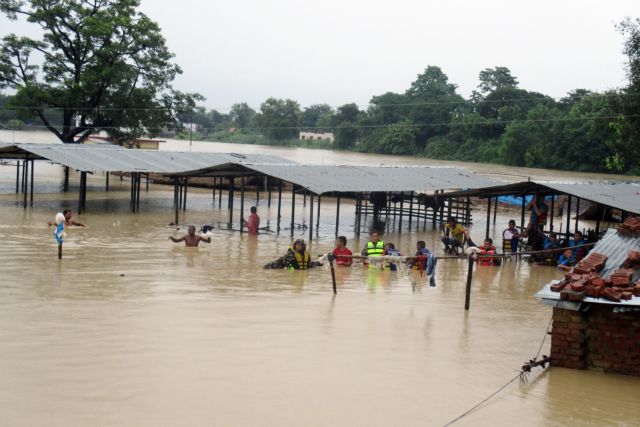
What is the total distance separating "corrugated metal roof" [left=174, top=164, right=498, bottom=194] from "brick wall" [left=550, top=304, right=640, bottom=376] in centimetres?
1175

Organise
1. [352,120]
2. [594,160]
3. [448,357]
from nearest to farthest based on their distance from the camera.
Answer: [448,357] → [594,160] → [352,120]

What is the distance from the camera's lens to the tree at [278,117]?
65.9 meters

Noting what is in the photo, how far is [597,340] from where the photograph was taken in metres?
7.98

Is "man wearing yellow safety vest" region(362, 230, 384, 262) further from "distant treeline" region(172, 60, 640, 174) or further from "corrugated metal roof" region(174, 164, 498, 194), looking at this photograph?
"distant treeline" region(172, 60, 640, 174)

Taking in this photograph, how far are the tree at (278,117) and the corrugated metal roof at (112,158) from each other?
115 ft

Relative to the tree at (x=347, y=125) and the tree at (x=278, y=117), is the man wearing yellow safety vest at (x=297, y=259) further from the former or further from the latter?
the tree at (x=278, y=117)

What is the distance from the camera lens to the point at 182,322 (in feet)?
32.3

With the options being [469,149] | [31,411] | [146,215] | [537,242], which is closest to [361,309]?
[31,411]

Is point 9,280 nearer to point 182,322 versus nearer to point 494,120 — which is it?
point 182,322

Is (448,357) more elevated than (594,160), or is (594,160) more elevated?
(594,160)

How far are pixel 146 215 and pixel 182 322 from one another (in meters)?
15.5

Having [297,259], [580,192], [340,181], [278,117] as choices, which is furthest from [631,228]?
[278,117]

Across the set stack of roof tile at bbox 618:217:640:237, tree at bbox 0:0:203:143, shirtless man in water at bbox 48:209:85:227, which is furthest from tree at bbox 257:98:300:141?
stack of roof tile at bbox 618:217:640:237

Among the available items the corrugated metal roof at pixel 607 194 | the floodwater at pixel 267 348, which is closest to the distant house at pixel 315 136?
the corrugated metal roof at pixel 607 194
